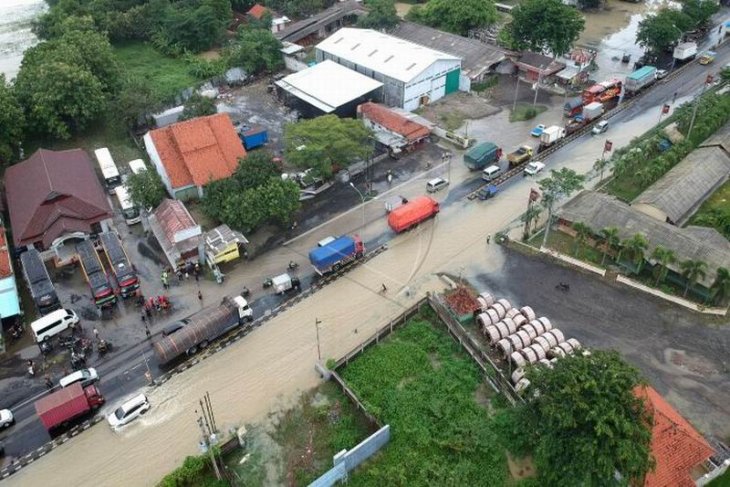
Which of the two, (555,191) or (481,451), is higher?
(555,191)

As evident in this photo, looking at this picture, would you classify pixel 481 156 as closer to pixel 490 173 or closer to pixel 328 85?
pixel 490 173

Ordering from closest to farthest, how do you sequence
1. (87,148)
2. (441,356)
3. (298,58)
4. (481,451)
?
(481,451), (441,356), (87,148), (298,58)

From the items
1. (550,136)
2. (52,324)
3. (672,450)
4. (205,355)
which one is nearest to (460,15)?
(550,136)

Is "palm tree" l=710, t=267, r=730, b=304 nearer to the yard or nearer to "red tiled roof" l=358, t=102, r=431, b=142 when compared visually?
the yard

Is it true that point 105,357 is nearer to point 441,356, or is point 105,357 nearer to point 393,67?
point 441,356

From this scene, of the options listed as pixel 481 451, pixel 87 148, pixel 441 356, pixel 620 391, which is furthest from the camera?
pixel 87 148

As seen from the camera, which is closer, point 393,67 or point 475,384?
point 475,384

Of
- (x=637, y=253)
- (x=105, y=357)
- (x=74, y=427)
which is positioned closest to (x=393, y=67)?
(x=637, y=253)
